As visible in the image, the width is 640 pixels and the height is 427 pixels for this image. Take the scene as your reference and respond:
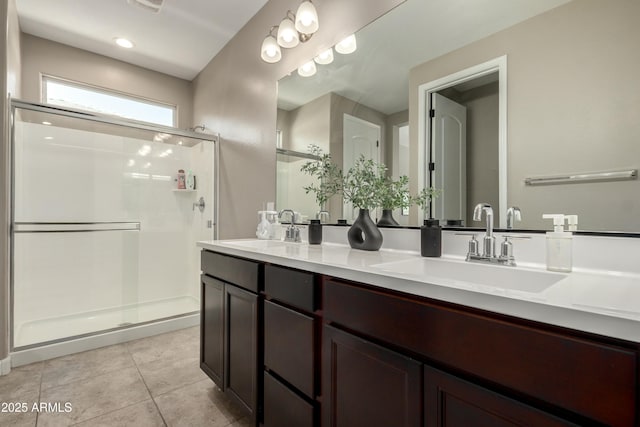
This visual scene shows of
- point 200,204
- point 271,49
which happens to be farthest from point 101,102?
point 271,49

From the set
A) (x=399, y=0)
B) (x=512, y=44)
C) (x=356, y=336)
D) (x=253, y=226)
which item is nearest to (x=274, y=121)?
(x=253, y=226)

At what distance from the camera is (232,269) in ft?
4.57

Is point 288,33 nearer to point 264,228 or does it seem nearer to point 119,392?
point 264,228

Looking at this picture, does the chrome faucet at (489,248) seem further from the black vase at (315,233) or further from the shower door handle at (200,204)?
the shower door handle at (200,204)

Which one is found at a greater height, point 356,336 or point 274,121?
point 274,121

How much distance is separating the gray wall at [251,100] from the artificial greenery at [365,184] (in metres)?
0.73

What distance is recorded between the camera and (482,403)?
582 millimetres

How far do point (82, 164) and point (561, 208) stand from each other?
3442 millimetres

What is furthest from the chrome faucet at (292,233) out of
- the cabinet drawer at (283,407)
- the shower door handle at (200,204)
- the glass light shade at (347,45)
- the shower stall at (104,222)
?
the shower door handle at (200,204)

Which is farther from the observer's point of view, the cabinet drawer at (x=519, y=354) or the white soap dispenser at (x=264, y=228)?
the white soap dispenser at (x=264, y=228)

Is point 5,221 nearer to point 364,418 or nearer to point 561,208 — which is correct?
point 364,418

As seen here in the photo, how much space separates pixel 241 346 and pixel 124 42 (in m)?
3.06

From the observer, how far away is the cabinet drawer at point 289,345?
99 centimetres

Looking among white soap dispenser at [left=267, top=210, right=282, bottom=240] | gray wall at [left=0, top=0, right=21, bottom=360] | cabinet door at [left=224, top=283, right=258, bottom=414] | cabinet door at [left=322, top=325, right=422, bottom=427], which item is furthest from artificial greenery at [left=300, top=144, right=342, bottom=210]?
gray wall at [left=0, top=0, right=21, bottom=360]
